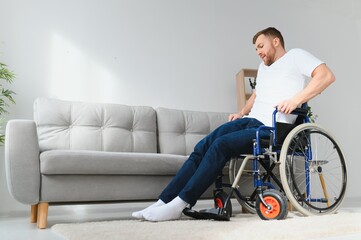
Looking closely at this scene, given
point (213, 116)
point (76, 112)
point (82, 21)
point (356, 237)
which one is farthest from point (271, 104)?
point (82, 21)

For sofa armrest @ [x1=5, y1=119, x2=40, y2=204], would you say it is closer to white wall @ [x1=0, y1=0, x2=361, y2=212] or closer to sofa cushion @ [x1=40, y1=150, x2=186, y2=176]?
sofa cushion @ [x1=40, y1=150, x2=186, y2=176]

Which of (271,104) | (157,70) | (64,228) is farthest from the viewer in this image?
(157,70)

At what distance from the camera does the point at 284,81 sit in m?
2.17

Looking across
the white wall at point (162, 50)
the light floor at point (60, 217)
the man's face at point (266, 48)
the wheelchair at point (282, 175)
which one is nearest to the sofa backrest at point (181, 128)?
the white wall at point (162, 50)

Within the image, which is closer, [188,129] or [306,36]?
[188,129]

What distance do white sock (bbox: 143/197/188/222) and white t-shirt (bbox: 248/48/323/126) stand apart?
2.28ft

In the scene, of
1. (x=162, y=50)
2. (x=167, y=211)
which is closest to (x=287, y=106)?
(x=167, y=211)

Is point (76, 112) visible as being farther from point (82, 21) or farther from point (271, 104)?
point (271, 104)

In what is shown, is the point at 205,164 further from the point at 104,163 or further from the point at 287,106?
the point at 104,163

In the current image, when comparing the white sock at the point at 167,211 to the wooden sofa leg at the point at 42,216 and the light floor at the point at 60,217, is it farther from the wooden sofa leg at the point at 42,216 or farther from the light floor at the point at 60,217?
the wooden sofa leg at the point at 42,216

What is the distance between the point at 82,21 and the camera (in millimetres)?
3520

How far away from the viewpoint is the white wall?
3.30 metres

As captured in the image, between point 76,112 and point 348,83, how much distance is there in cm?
345

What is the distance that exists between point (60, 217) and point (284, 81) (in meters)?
1.87
